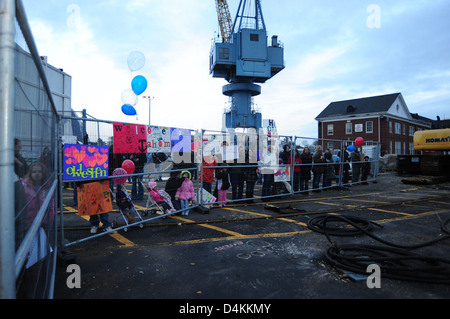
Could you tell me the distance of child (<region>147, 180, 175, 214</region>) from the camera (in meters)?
6.63

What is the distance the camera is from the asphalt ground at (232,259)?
3084 mm

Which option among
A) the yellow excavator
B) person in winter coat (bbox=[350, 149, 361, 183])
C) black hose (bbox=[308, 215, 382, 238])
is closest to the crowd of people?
person in winter coat (bbox=[350, 149, 361, 183])

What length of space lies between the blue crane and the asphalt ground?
102 feet

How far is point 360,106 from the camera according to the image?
44406 millimetres

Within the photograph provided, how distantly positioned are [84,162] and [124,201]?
1.37m

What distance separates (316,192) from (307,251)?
24.6 ft

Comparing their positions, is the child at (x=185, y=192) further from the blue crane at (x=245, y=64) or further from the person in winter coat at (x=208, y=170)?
the blue crane at (x=245, y=64)

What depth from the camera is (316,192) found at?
37.7 feet

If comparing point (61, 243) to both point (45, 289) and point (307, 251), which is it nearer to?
point (45, 289)

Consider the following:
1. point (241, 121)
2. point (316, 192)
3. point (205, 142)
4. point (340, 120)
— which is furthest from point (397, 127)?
point (205, 142)

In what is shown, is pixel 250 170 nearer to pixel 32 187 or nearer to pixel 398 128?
pixel 32 187
